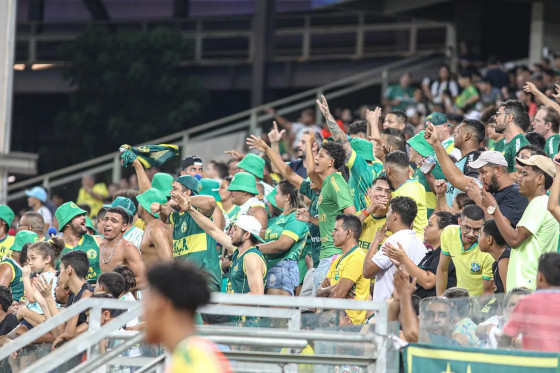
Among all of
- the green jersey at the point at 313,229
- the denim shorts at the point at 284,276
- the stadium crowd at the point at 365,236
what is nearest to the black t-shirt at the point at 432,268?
the stadium crowd at the point at 365,236

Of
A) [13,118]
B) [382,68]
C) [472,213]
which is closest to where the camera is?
[472,213]

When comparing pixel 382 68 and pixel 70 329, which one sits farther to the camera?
pixel 382 68

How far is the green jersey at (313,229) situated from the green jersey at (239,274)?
1605 mm

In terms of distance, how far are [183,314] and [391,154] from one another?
→ 582 cm

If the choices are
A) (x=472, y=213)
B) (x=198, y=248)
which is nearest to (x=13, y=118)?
(x=198, y=248)

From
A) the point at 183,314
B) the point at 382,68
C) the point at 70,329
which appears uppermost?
the point at 382,68

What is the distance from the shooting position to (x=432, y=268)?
28.6 feet

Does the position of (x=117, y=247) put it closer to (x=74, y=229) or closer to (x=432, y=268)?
(x=74, y=229)

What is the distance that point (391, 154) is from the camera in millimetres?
10031

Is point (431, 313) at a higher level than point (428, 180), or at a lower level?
lower

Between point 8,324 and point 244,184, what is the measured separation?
2.68m

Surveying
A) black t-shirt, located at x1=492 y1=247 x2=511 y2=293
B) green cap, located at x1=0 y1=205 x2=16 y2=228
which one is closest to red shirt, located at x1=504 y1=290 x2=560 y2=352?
black t-shirt, located at x1=492 y1=247 x2=511 y2=293

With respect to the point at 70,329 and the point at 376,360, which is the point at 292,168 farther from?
the point at 376,360

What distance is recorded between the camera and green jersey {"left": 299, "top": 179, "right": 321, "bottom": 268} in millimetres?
11047
